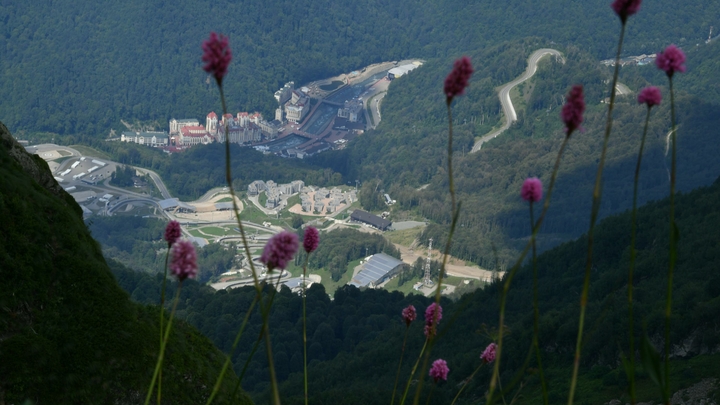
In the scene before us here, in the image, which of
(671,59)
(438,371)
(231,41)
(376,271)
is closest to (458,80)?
(671,59)

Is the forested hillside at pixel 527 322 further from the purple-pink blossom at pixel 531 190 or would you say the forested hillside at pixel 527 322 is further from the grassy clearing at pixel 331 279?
the purple-pink blossom at pixel 531 190

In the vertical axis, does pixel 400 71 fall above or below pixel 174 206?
above

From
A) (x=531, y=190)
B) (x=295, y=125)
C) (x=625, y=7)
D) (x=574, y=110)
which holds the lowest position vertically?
(x=531, y=190)

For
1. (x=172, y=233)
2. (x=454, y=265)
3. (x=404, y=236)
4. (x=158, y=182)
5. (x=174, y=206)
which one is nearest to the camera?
(x=172, y=233)

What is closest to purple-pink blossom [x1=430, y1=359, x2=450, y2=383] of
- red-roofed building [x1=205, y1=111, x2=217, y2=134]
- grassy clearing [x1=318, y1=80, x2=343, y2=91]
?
red-roofed building [x1=205, y1=111, x2=217, y2=134]

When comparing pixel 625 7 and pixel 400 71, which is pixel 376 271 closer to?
pixel 625 7

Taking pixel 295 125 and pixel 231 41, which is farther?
pixel 231 41
